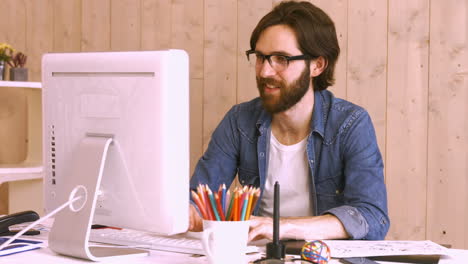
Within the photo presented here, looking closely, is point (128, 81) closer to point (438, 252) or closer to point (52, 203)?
point (52, 203)

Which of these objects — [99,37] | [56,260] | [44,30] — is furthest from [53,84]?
[44,30]

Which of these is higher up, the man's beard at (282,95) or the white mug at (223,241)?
the man's beard at (282,95)

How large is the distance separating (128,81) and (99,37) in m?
2.15

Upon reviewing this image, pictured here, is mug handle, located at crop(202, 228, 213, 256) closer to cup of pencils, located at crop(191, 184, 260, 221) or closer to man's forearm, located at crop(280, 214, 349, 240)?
cup of pencils, located at crop(191, 184, 260, 221)

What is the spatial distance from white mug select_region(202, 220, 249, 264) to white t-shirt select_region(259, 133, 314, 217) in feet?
2.85

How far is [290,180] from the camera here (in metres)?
2.02

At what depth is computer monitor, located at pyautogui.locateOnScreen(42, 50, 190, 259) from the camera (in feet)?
3.88

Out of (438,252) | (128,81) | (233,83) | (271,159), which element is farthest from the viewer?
(233,83)

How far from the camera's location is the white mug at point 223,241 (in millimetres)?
1141

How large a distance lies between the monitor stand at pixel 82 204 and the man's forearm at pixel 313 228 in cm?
41

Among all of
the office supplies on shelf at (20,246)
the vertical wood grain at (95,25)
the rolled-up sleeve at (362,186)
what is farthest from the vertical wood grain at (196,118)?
the office supplies on shelf at (20,246)

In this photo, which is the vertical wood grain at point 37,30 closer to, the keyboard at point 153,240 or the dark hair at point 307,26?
the dark hair at point 307,26

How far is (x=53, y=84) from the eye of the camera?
1338 millimetres

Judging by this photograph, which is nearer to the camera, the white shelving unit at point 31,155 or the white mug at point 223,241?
the white mug at point 223,241
